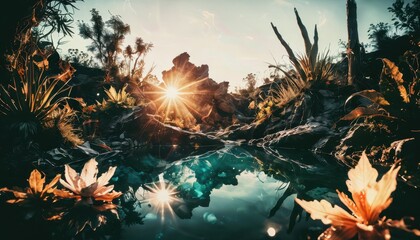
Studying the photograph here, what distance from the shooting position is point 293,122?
6859 mm

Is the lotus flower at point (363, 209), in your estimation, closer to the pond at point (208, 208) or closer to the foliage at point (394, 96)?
the pond at point (208, 208)

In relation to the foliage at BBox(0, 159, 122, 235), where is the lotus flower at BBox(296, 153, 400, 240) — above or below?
below

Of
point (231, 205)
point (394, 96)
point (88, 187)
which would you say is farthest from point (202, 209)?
point (394, 96)

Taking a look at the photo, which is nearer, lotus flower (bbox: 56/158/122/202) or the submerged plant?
the submerged plant

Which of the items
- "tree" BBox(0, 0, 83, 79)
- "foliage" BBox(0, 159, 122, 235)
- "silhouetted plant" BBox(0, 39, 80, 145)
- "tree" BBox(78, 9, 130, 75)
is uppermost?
"tree" BBox(78, 9, 130, 75)

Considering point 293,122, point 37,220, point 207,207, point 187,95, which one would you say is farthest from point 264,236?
point 187,95

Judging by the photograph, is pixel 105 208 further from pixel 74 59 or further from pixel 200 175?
pixel 74 59

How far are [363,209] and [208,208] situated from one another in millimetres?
973

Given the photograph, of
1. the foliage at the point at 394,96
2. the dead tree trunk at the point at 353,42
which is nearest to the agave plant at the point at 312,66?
the dead tree trunk at the point at 353,42

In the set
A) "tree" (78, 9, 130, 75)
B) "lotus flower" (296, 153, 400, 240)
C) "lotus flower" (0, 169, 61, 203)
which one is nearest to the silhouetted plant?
"lotus flower" (0, 169, 61, 203)

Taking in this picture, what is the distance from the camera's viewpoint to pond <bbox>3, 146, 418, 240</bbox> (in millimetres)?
1229

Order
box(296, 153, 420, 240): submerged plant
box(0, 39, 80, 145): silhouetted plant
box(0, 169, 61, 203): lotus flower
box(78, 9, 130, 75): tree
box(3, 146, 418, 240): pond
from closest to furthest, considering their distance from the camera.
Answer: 1. box(296, 153, 420, 240): submerged plant
2. box(3, 146, 418, 240): pond
3. box(0, 169, 61, 203): lotus flower
4. box(0, 39, 80, 145): silhouetted plant
5. box(78, 9, 130, 75): tree

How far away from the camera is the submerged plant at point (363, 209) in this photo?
0.88 metres

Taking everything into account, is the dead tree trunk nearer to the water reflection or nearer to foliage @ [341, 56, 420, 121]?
foliage @ [341, 56, 420, 121]
